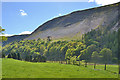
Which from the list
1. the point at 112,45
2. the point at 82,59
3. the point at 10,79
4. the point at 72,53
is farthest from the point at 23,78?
→ the point at 112,45

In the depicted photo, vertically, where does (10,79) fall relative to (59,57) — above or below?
above

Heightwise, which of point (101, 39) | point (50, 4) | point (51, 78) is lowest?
point (51, 78)

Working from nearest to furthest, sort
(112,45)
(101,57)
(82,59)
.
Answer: (101,57) < (82,59) < (112,45)

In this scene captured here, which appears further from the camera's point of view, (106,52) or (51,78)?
(106,52)

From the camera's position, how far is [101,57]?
249 feet

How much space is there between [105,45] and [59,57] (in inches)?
2013

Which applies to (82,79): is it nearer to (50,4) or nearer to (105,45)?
(50,4)

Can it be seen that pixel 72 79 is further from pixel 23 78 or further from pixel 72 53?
pixel 72 53

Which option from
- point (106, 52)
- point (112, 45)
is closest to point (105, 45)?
point (112, 45)

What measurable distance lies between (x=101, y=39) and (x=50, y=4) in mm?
72612

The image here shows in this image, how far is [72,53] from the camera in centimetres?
11794

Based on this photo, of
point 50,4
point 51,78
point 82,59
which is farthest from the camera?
point 50,4

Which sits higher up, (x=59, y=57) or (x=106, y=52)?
(x=106, y=52)

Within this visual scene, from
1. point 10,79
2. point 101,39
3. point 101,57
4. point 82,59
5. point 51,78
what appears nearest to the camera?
point 10,79
